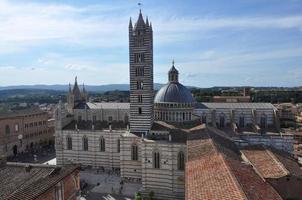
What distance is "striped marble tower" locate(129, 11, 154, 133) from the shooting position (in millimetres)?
41406

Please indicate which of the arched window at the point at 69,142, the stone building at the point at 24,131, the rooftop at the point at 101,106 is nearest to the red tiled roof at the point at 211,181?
the arched window at the point at 69,142

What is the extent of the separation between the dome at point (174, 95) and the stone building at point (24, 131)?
28.7m

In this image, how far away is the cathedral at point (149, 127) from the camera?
119 ft

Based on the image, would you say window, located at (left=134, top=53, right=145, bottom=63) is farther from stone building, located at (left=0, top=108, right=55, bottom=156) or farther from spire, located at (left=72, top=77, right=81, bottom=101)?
stone building, located at (left=0, top=108, right=55, bottom=156)

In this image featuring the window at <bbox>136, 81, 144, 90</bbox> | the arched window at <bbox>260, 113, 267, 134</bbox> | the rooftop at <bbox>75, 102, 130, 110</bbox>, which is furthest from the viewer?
the rooftop at <bbox>75, 102, 130, 110</bbox>

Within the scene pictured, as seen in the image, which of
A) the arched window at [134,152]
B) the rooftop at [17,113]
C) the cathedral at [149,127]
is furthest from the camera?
the rooftop at [17,113]

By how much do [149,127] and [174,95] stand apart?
221 inches

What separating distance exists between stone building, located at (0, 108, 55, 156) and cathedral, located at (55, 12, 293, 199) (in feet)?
42.3

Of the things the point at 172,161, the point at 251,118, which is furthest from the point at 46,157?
the point at 251,118

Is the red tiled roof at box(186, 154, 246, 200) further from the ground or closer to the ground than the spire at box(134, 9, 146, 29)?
closer to the ground

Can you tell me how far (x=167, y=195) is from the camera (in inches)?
1430

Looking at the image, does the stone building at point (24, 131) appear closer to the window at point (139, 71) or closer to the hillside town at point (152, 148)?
the hillside town at point (152, 148)

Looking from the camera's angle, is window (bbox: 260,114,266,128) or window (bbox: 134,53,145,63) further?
window (bbox: 260,114,266,128)

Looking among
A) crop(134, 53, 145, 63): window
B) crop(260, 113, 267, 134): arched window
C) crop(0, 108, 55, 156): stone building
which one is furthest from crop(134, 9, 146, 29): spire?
crop(0, 108, 55, 156): stone building
